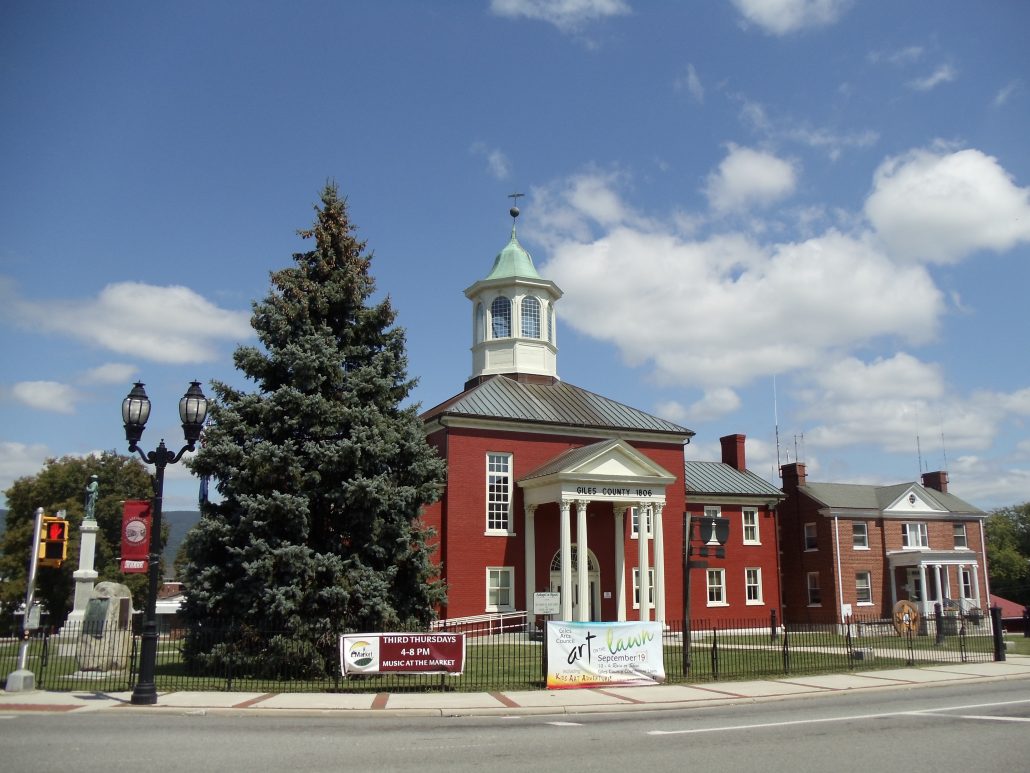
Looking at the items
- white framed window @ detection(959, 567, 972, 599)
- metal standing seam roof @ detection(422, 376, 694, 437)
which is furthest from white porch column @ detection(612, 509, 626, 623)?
white framed window @ detection(959, 567, 972, 599)

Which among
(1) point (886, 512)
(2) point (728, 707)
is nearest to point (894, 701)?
(2) point (728, 707)

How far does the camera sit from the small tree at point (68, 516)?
5831 cm

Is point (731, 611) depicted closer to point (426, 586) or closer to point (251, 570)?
point (426, 586)

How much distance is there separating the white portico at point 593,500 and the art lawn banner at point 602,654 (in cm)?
1264

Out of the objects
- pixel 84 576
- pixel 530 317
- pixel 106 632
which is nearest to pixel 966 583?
pixel 530 317

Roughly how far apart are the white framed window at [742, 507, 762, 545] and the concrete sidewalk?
23339 mm

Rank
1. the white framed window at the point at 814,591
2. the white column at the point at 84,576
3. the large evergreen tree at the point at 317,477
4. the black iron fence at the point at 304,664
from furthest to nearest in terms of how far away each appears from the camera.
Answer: the white framed window at the point at 814,591 → the white column at the point at 84,576 → the large evergreen tree at the point at 317,477 → the black iron fence at the point at 304,664

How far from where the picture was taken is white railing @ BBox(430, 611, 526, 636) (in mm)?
33469

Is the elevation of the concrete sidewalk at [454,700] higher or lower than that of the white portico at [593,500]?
lower

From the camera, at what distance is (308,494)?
21859mm

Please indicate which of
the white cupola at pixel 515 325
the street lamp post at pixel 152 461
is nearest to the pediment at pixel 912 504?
the white cupola at pixel 515 325

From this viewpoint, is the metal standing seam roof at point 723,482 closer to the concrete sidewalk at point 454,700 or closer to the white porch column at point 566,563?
the white porch column at point 566,563

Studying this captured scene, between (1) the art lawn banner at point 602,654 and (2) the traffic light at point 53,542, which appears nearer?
(2) the traffic light at point 53,542

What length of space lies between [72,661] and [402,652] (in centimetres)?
1343
